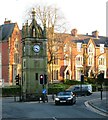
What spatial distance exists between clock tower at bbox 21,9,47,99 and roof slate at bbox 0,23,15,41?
2957 cm

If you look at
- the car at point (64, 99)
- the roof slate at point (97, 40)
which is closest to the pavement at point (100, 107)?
the car at point (64, 99)

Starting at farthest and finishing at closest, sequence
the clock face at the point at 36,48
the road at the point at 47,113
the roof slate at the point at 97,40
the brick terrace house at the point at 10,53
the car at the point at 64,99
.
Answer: the roof slate at the point at 97,40 < the brick terrace house at the point at 10,53 < the clock face at the point at 36,48 < the car at the point at 64,99 < the road at the point at 47,113

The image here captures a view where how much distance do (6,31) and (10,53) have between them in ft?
18.3

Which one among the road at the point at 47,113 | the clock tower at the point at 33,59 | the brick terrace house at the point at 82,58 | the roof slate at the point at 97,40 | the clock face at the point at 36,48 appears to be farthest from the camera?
the roof slate at the point at 97,40

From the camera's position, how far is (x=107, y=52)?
94.4 meters

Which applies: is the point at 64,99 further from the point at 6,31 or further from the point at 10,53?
the point at 6,31

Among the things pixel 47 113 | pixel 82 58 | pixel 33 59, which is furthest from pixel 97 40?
pixel 47 113

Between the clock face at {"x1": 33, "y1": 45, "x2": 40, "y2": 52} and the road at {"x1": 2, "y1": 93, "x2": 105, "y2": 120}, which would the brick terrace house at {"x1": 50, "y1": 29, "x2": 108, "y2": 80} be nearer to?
the clock face at {"x1": 33, "y1": 45, "x2": 40, "y2": 52}

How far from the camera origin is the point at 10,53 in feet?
244

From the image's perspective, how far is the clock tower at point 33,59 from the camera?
4581 centimetres

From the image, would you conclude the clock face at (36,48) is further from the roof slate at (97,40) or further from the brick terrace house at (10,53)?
the roof slate at (97,40)

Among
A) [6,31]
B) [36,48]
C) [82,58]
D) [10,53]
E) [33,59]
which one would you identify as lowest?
[33,59]

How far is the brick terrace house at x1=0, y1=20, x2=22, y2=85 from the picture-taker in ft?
243

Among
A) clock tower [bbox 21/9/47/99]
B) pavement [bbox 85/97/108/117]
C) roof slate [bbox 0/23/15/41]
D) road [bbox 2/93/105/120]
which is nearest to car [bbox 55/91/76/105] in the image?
pavement [bbox 85/97/108/117]
